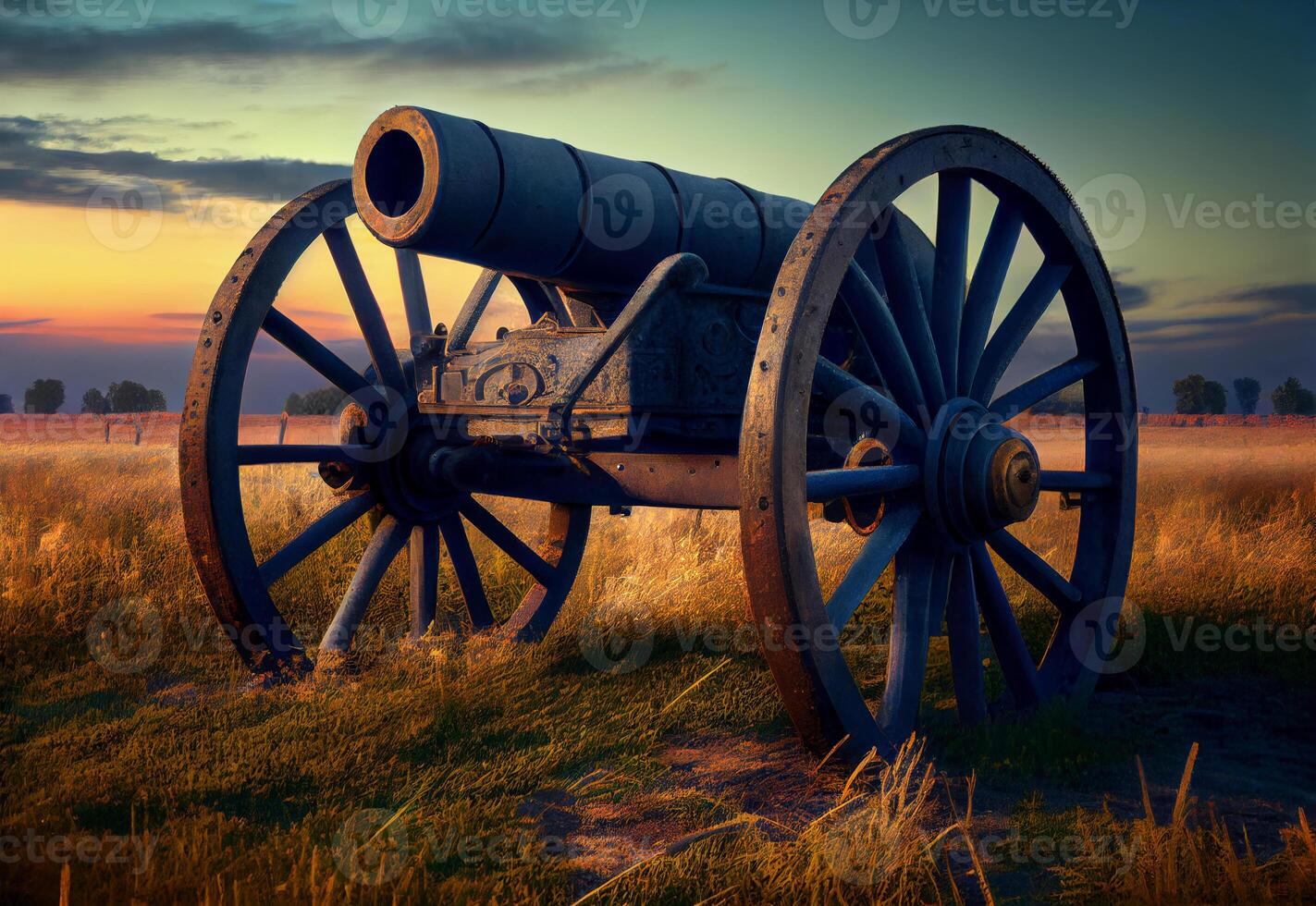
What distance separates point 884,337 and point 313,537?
252 centimetres

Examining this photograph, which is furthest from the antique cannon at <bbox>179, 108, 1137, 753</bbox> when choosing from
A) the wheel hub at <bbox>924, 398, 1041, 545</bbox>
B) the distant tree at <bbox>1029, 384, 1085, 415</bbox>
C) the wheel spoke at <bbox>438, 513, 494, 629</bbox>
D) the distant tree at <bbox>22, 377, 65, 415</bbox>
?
the distant tree at <bbox>22, 377, 65, 415</bbox>

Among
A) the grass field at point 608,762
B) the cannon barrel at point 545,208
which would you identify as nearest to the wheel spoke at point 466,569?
the grass field at point 608,762

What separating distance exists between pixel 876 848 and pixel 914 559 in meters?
1.20

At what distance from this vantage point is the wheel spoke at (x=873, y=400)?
11.5ft

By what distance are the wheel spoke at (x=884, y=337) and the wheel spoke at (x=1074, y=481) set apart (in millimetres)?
877

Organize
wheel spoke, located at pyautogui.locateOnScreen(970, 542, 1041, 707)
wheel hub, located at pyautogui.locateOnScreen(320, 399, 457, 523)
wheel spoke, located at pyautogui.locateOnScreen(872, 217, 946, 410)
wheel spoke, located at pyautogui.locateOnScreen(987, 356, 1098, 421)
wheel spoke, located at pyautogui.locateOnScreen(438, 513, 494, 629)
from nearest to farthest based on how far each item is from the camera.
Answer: wheel spoke, located at pyautogui.locateOnScreen(872, 217, 946, 410), wheel spoke, located at pyautogui.locateOnScreen(970, 542, 1041, 707), wheel spoke, located at pyautogui.locateOnScreen(987, 356, 1098, 421), wheel hub, located at pyautogui.locateOnScreen(320, 399, 457, 523), wheel spoke, located at pyautogui.locateOnScreen(438, 513, 494, 629)

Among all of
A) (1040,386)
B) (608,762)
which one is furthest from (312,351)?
(1040,386)

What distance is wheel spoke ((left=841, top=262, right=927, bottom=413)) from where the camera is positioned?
11.5 feet

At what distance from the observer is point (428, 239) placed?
377cm

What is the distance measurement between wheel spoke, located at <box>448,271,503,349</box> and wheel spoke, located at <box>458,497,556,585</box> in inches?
34.9

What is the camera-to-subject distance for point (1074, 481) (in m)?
4.48

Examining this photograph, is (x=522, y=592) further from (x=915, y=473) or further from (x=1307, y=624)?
(x=1307, y=624)

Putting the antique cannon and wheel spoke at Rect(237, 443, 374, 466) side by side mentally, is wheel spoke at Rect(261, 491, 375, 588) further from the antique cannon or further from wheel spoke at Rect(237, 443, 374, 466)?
wheel spoke at Rect(237, 443, 374, 466)

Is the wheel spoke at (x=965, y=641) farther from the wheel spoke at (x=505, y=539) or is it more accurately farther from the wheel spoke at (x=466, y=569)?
the wheel spoke at (x=466, y=569)
